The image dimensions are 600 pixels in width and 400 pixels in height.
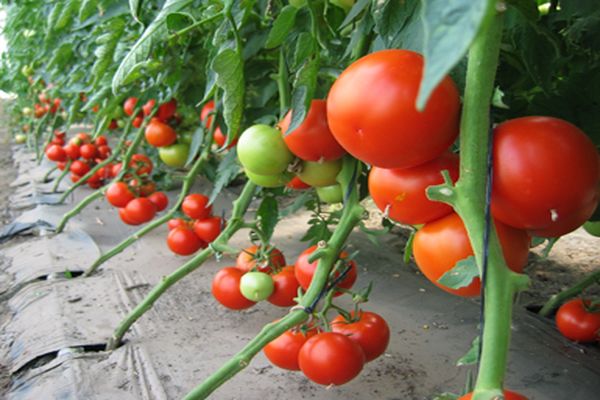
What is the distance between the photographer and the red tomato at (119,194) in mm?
1902

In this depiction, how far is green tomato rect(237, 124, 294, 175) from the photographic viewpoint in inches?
28.5

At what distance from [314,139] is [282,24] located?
0.15 meters

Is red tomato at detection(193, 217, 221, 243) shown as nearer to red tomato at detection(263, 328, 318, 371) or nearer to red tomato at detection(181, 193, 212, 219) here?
red tomato at detection(181, 193, 212, 219)

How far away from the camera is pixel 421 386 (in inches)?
43.6

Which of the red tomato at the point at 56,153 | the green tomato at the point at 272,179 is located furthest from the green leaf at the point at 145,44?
the red tomato at the point at 56,153

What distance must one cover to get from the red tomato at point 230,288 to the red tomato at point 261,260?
0.09ft

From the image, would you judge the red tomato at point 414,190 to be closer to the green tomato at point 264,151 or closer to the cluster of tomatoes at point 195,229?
the green tomato at point 264,151

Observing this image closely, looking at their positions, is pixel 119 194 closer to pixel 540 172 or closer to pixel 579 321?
pixel 579 321

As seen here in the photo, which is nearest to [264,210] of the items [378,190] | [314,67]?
[314,67]

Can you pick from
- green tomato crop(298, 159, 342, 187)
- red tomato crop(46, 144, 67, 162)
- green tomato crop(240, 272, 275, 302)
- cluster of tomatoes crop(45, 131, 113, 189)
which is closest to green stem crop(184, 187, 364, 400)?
green tomato crop(298, 159, 342, 187)

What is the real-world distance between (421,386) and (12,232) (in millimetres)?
1882

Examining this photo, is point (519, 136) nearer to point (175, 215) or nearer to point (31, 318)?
point (175, 215)

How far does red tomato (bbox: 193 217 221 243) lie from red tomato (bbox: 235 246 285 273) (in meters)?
0.41

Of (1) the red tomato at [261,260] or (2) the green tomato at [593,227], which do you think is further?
(1) the red tomato at [261,260]
